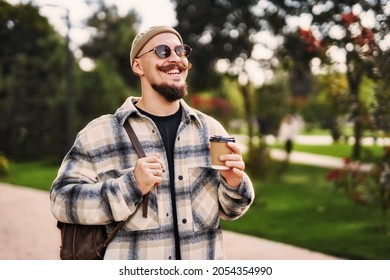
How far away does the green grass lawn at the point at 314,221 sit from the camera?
23.1 feet

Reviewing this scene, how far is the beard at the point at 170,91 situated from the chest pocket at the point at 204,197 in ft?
1.20

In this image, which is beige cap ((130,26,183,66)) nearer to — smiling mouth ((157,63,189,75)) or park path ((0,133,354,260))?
smiling mouth ((157,63,189,75))

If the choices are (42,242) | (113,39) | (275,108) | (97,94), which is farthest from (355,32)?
(275,108)

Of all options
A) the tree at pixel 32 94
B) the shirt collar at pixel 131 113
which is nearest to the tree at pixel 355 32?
the shirt collar at pixel 131 113

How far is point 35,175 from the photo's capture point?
1648 centimetres

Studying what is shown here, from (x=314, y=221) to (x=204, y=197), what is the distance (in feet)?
21.7

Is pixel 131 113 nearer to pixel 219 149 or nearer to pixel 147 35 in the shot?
pixel 147 35

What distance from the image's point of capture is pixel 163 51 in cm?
260

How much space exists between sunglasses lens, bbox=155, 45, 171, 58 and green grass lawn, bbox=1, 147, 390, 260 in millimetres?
4733

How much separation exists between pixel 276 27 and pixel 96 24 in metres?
15.8

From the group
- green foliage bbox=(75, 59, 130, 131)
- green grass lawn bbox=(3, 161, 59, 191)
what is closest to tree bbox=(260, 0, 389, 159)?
green grass lawn bbox=(3, 161, 59, 191)

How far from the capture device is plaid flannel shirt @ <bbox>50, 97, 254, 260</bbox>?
2438 mm
